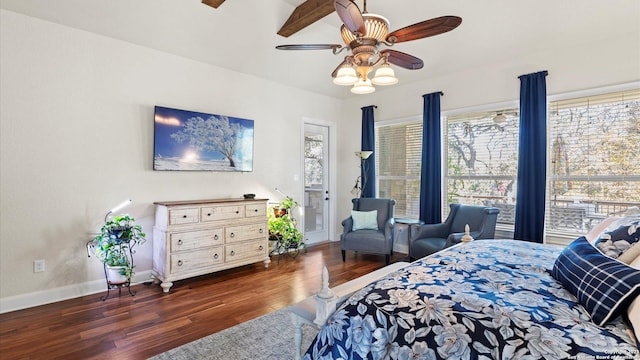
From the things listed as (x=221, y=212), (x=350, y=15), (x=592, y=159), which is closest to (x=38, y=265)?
(x=221, y=212)

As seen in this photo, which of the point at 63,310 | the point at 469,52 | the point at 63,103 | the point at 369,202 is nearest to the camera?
the point at 63,310

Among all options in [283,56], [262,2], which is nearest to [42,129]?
[262,2]

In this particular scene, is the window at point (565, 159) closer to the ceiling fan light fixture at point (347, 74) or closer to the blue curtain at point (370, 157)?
the blue curtain at point (370, 157)

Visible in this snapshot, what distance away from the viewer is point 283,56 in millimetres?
4602

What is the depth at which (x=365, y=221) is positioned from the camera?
15.9ft

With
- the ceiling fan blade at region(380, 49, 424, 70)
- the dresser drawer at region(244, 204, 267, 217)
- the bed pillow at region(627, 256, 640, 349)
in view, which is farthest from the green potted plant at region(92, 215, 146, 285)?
the bed pillow at region(627, 256, 640, 349)

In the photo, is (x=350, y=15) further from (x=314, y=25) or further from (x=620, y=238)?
(x=314, y=25)

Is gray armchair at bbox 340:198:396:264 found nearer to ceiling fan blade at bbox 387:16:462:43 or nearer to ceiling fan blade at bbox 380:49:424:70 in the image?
ceiling fan blade at bbox 380:49:424:70

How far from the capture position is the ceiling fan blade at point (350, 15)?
1.85 metres

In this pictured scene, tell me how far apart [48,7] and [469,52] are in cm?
478

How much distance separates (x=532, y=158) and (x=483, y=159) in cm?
73

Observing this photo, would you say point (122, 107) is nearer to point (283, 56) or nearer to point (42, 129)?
point (42, 129)

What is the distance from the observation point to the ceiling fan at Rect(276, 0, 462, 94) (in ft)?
6.70

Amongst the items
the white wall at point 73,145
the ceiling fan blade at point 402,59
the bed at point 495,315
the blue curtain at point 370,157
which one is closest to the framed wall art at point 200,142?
the white wall at point 73,145
